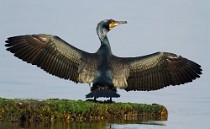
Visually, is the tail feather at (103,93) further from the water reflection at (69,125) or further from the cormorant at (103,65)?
the water reflection at (69,125)

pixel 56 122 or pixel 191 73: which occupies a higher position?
pixel 191 73

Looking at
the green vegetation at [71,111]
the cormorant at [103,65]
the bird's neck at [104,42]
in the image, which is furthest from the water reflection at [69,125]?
the bird's neck at [104,42]

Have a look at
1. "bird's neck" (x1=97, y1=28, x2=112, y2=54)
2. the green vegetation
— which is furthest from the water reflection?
"bird's neck" (x1=97, y1=28, x2=112, y2=54)

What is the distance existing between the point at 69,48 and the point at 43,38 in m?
1.07

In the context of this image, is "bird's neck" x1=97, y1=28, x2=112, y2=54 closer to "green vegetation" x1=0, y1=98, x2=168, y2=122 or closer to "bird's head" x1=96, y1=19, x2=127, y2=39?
"bird's head" x1=96, y1=19, x2=127, y2=39

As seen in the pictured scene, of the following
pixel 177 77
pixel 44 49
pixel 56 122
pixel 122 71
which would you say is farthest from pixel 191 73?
pixel 56 122

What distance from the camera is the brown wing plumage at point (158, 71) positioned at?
3030cm

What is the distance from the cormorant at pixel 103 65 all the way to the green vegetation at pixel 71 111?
0.67 metres

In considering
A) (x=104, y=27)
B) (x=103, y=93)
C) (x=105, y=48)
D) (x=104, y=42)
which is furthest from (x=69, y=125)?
(x=104, y=27)

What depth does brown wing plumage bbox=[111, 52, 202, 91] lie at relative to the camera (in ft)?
99.4

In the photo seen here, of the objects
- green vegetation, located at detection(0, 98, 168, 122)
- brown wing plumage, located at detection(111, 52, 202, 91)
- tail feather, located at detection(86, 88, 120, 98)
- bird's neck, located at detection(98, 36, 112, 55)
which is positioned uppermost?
bird's neck, located at detection(98, 36, 112, 55)

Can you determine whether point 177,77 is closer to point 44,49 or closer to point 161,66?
point 161,66

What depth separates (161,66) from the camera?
30750mm

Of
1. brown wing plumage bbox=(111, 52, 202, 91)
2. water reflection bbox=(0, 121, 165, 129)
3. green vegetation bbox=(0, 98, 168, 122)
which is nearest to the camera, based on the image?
water reflection bbox=(0, 121, 165, 129)
